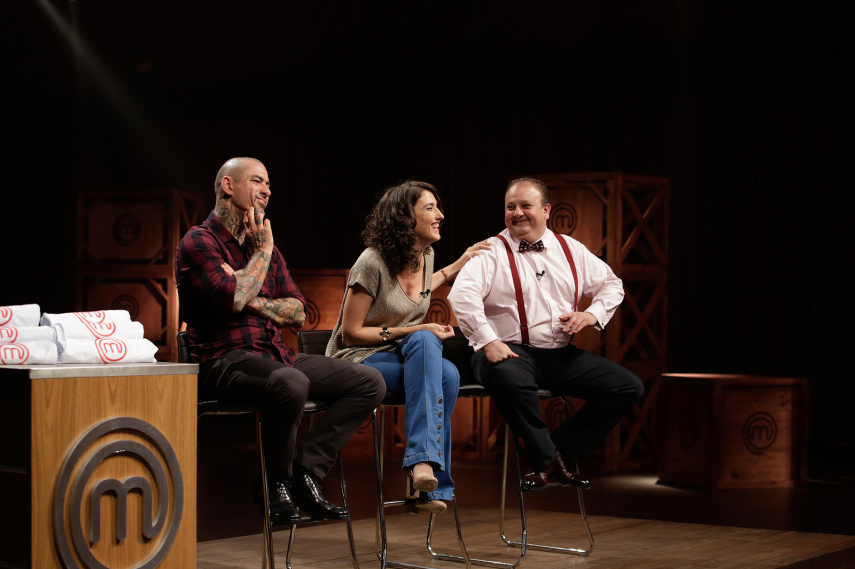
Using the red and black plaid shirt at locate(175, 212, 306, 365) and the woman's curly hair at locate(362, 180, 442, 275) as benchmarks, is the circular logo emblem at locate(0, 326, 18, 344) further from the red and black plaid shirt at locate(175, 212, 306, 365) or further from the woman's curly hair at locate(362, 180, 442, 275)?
the woman's curly hair at locate(362, 180, 442, 275)

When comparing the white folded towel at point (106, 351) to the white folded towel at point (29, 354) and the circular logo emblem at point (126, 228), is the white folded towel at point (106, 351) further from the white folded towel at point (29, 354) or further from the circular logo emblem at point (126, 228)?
the circular logo emblem at point (126, 228)

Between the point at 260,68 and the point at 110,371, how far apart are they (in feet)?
27.0

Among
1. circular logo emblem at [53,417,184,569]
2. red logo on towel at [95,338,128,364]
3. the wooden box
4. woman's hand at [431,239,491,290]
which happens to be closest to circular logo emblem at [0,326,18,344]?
red logo on towel at [95,338,128,364]

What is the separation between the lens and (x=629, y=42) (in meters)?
9.14

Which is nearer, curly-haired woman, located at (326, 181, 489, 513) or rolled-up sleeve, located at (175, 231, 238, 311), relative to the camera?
rolled-up sleeve, located at (175, 231, 238, 311)

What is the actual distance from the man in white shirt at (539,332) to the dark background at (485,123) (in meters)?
5.03

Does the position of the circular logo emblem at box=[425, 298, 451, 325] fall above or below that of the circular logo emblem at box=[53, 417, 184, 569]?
above

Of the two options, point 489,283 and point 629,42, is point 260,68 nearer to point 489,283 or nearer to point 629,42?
point 629,42

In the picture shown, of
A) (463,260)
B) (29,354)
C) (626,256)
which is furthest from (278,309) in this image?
(626,256)

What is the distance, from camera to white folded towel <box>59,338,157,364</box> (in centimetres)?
286

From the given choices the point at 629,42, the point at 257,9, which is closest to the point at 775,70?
the point at 629,42

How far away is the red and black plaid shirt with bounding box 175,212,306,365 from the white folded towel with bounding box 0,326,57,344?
588 mm

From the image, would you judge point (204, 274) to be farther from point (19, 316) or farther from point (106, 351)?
point (19, 316)

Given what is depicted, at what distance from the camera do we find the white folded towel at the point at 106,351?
9.37ft
